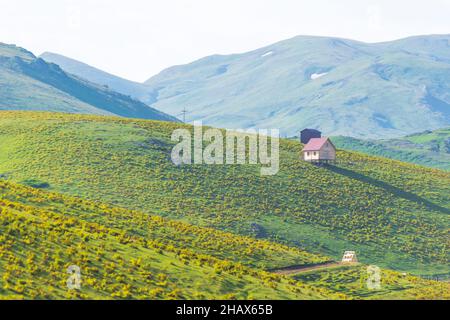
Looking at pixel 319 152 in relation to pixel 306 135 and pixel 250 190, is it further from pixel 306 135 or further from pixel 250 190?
pixel 306 135

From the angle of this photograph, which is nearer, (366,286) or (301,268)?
(366,286)

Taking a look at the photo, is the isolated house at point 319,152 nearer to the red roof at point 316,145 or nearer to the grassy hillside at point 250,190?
the red roof at point 316,145

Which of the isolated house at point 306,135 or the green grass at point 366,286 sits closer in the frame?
the green grass at point 366,286

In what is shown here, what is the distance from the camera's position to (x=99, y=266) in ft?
→ 170

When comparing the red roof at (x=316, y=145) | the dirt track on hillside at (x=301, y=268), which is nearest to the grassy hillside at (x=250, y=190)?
the red roof at (x=316, y=145)

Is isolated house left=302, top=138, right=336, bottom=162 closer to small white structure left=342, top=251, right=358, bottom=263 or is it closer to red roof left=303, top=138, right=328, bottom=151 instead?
red roof left=303, top=138, right=328, bottom=151

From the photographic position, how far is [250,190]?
111438mm

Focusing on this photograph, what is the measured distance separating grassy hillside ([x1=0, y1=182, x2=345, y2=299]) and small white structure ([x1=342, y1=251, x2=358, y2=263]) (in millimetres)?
14417

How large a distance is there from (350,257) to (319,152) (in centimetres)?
4794

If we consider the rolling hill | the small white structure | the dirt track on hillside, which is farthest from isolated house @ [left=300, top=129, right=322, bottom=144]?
the dirt track on hillside

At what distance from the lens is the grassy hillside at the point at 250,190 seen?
9694cm

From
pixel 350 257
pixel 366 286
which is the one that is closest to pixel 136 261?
pixel 366 286

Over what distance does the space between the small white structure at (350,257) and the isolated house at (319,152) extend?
45.9 metres
